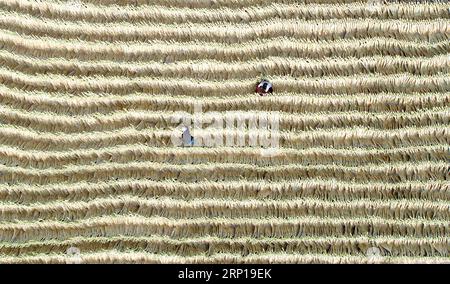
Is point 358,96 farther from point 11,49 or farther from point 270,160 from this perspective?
point 11,49

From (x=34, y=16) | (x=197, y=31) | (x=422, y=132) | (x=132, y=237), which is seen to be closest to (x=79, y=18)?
(x=34, y=16)

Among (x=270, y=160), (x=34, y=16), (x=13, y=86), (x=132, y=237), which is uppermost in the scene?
(x=34, y=16)

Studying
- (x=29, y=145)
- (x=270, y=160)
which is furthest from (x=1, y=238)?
(x=270, y=160)

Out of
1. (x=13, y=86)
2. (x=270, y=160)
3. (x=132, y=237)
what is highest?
(x=13, y=86)

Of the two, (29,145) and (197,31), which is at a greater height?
(197,31)

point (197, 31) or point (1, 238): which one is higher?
point (197, 31)

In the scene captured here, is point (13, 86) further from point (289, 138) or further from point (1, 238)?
point (289, 138)
